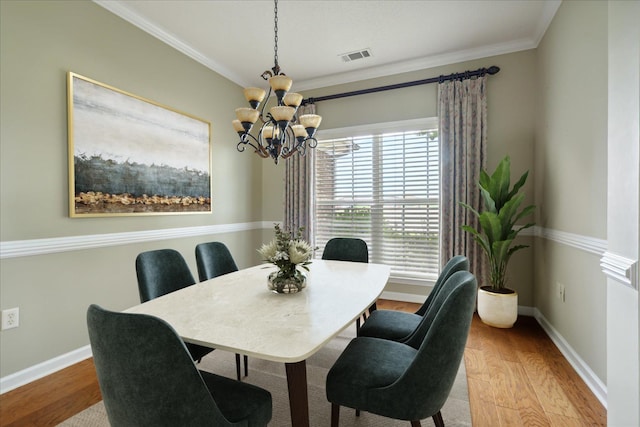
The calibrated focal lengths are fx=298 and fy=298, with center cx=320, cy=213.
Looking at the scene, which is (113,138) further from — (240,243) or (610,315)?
(610,315)

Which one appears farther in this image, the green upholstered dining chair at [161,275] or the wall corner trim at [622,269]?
the green upholstered dining chair at [161,275]

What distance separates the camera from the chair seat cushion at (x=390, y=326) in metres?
1.77

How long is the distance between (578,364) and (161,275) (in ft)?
9.70

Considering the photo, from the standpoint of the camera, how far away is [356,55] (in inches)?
137

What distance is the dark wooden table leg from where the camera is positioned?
3.61 feet

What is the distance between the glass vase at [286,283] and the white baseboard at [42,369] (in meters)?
1.85

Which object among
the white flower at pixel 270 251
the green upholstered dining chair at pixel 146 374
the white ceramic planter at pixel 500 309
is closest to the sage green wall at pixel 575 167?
the white ceramic planter at pixel 500 309

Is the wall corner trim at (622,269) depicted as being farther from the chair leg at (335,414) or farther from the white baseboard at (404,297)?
the white baseboard at (404,297)

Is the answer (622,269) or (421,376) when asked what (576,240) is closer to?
(622,269)

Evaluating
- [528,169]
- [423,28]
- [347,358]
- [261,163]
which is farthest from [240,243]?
[528,169]

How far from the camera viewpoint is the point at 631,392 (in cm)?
101

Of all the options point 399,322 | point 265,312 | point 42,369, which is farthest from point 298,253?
point 42,369

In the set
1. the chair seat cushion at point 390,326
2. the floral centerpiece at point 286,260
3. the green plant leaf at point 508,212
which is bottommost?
the chair seat cushion at point 390,326

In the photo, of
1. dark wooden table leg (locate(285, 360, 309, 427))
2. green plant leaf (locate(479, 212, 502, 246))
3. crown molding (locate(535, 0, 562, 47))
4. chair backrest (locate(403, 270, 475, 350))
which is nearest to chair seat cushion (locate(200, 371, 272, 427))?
dark wooden table leg (locate(285, 360, 309, 427))
